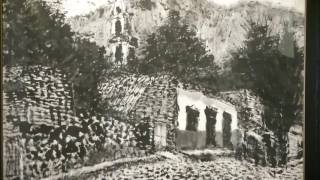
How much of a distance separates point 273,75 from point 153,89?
34 cm

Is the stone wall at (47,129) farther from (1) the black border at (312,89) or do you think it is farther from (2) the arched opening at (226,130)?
(1) the black border at (312,89)

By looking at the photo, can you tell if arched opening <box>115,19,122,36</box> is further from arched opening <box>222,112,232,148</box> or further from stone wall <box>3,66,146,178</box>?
arched opening <box>222,112,232,148</box>

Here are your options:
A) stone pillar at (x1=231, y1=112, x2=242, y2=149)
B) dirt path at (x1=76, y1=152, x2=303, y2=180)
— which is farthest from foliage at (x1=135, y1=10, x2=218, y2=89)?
dirt path at (x1=76, y1=152, x2=303, y2=180)

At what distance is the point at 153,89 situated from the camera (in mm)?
979

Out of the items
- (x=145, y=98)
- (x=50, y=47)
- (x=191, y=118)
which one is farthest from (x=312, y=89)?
(x=50, y=47)

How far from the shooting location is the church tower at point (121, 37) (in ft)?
3.17

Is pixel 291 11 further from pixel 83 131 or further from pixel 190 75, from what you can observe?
pixel 83 131

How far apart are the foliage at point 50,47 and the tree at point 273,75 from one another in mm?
394

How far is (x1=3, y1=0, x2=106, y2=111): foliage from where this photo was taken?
3.06 ft

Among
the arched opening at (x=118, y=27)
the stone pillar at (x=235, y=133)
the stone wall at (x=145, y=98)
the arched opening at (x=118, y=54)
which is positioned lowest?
the stone pillar at (x=235, y=133)

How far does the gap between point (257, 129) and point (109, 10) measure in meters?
0.52

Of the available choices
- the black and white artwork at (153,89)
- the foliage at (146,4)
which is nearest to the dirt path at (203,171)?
the black and white artwork at (153,89)

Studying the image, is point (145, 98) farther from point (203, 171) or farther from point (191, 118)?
point (203, 171)

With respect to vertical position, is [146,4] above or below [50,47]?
above
